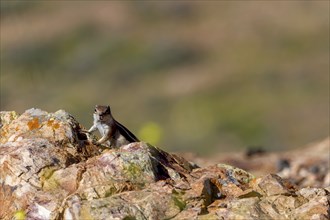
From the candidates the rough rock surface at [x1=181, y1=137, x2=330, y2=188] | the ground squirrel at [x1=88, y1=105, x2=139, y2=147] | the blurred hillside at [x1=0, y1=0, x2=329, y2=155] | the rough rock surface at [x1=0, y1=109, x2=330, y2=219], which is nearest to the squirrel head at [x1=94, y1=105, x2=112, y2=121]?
the ground squirrel at [x1=88, y1=105, x2=139, y2=147]

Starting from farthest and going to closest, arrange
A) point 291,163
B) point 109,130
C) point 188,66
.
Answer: point 188,66 → point 291,163 → point 109,130

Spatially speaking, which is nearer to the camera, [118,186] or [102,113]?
[118,186]

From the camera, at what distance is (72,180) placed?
50.7 feet

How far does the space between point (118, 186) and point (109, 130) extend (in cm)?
340

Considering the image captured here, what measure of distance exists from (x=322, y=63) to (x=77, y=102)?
33.1 m

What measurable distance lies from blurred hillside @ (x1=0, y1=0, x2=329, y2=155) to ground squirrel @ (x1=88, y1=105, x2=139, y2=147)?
7365 cm

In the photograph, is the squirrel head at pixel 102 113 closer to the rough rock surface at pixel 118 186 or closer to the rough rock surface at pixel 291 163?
the rough rock surface at pixel 118 186

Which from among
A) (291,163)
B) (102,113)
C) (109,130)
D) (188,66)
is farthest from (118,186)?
(188,66)

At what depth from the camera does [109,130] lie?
18.4 meters

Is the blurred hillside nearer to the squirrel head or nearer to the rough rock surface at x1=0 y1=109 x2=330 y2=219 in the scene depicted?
the squirrel head

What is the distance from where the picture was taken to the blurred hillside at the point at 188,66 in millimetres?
106500

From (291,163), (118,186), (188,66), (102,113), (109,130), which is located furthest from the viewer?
(188,66)

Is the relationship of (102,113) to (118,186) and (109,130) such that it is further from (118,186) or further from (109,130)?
(118,186)

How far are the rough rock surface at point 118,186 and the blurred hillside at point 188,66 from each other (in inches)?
2974
